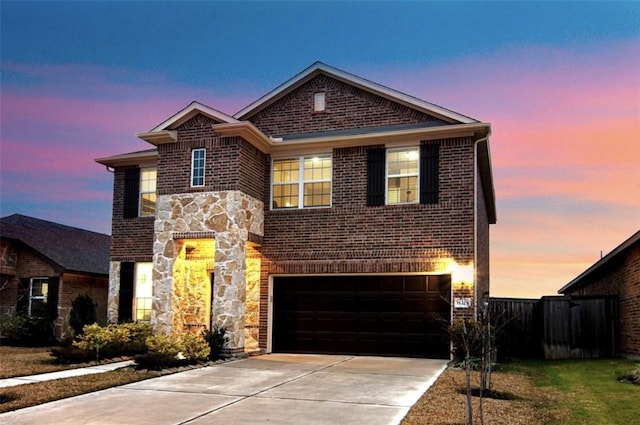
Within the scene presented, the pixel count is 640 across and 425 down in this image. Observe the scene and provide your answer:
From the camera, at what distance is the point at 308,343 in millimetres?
16547

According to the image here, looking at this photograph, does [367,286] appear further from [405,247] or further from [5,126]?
[5,126]

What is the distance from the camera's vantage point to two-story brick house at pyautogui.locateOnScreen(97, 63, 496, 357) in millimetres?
15406

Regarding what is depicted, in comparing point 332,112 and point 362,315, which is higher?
point 332,112

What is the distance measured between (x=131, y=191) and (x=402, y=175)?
861cm

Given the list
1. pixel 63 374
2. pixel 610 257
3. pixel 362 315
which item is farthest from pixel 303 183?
pixel 610 257

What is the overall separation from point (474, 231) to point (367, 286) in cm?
313

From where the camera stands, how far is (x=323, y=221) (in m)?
16.5

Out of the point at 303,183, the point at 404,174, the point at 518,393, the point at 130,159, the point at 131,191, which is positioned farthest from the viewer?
the point at 131,191

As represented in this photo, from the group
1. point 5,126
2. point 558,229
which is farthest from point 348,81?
point 5,126

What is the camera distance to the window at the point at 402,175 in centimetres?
1595

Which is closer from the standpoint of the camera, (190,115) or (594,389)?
(594,389)

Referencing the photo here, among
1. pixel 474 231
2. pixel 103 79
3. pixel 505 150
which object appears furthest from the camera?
pixel 505 150

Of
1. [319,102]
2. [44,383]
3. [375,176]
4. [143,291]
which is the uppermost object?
[319,102]

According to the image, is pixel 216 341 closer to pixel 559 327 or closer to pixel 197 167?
pixel 197 167
